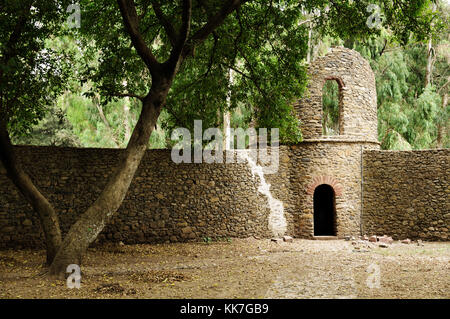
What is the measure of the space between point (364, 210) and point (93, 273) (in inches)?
386

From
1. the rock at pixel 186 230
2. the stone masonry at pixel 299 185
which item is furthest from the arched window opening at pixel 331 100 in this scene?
the rock at pixel 186 230

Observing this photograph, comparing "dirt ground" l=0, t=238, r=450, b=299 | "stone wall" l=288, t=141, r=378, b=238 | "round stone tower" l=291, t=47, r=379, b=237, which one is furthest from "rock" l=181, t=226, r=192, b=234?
"round stone tower" l=291, t=47, r=379, b=237

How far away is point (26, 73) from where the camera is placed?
318 inches

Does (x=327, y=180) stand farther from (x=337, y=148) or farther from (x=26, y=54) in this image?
(x=26, y=54)

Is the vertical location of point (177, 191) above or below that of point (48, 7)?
below

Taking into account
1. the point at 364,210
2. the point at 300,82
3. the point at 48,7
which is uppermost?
the point at 48,7

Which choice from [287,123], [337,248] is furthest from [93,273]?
[337,248]

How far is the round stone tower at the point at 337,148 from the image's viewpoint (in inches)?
531

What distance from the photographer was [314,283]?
670 centimetres

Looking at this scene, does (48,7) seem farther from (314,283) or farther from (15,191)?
(314,283)

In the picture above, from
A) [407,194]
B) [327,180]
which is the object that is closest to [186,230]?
[327,180]

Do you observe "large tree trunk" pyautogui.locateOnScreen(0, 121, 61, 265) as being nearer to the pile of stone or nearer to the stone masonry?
the stone masonry

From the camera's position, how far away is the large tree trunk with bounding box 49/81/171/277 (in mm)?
6887

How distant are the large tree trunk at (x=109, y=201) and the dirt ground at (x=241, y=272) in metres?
0.45
